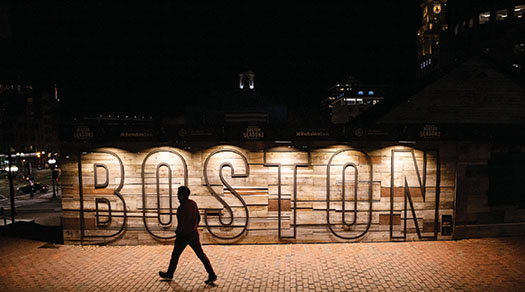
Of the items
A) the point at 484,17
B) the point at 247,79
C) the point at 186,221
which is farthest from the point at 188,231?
the point at 484,17

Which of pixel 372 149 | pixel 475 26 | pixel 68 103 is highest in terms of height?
pixel 475 26

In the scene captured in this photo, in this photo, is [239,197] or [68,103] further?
[68,103]

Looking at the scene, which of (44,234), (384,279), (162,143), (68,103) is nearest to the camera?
(384,279)

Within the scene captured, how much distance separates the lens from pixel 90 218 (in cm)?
905

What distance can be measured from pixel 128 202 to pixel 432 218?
10.3 metres

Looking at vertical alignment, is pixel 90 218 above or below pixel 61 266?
above

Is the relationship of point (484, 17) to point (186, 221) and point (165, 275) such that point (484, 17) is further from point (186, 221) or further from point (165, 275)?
point (165, 275)

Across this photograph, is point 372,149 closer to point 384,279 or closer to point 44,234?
point 384,279

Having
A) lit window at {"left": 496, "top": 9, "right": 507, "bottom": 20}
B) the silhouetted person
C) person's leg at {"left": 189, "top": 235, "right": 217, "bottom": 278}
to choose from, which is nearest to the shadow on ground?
the silhouetted person

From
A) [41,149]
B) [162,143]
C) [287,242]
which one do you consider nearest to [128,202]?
[162,143]

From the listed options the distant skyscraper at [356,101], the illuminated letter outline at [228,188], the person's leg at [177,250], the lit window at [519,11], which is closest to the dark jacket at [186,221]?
the person's leg at [177,250]

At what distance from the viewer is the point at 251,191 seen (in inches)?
356

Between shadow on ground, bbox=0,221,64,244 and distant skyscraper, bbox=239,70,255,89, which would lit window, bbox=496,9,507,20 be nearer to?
distant skyscraper, bbox=239,70,255,89

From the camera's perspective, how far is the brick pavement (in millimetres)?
6562
